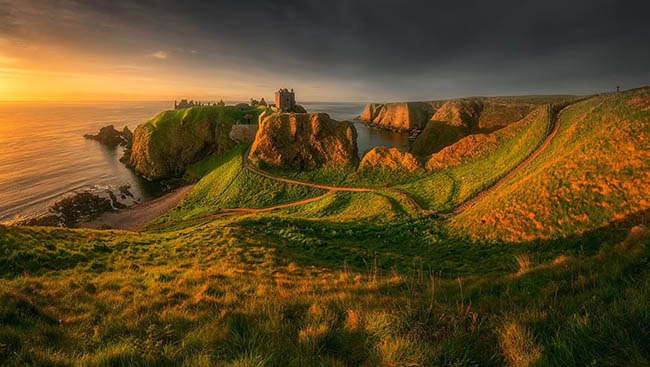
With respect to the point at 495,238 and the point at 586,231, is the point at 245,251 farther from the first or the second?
the point at 586,231

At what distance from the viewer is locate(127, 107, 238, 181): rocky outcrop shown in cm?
6400

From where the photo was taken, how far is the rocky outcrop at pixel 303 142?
46.0m

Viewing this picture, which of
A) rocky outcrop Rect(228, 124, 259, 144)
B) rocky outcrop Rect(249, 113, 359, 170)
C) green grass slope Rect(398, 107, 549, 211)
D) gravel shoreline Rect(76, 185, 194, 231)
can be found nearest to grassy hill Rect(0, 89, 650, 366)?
green grass slope Rect(398, 107, 549, 211)

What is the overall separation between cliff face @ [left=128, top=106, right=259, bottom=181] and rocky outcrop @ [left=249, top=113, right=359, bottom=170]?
23371mm

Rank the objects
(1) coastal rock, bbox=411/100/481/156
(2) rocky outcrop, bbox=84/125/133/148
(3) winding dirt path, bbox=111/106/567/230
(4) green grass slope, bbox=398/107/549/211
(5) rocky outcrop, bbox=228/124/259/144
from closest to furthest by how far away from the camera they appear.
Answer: (3) winding dirt path, bbox=111/106/567/230 → (4) green grass slope, bbox=398/107/549/211 → (1) coastal rock, bbox=411/100/481/156 → (5) rocky outcrop, bbox=228/124/259/144 → (2) rocky outcrop, bbox=84/125/133/148

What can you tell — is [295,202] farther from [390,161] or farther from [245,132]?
[245,132]

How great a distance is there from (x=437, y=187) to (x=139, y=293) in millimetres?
30374

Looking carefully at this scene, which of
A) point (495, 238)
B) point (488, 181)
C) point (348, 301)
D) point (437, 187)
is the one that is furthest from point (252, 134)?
point (348, 301)

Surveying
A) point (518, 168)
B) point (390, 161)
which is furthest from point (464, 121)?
point (518, 168)

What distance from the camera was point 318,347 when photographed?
11.7 ft

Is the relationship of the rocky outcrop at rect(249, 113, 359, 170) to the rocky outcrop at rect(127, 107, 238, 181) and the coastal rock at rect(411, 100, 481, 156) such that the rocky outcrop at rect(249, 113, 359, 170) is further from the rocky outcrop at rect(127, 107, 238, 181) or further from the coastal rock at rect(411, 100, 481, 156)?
the coastal rock at rect(411, 100, 481, 156)

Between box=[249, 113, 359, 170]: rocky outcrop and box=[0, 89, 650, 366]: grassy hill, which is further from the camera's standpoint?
box=[249, 113, 359, 170]: rocky outcrop

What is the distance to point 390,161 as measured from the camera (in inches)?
1587

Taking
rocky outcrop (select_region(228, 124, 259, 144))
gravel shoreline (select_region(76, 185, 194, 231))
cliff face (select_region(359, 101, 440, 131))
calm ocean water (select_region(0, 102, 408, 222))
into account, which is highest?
cliff face (select_region(359, 101, 440, 131))
